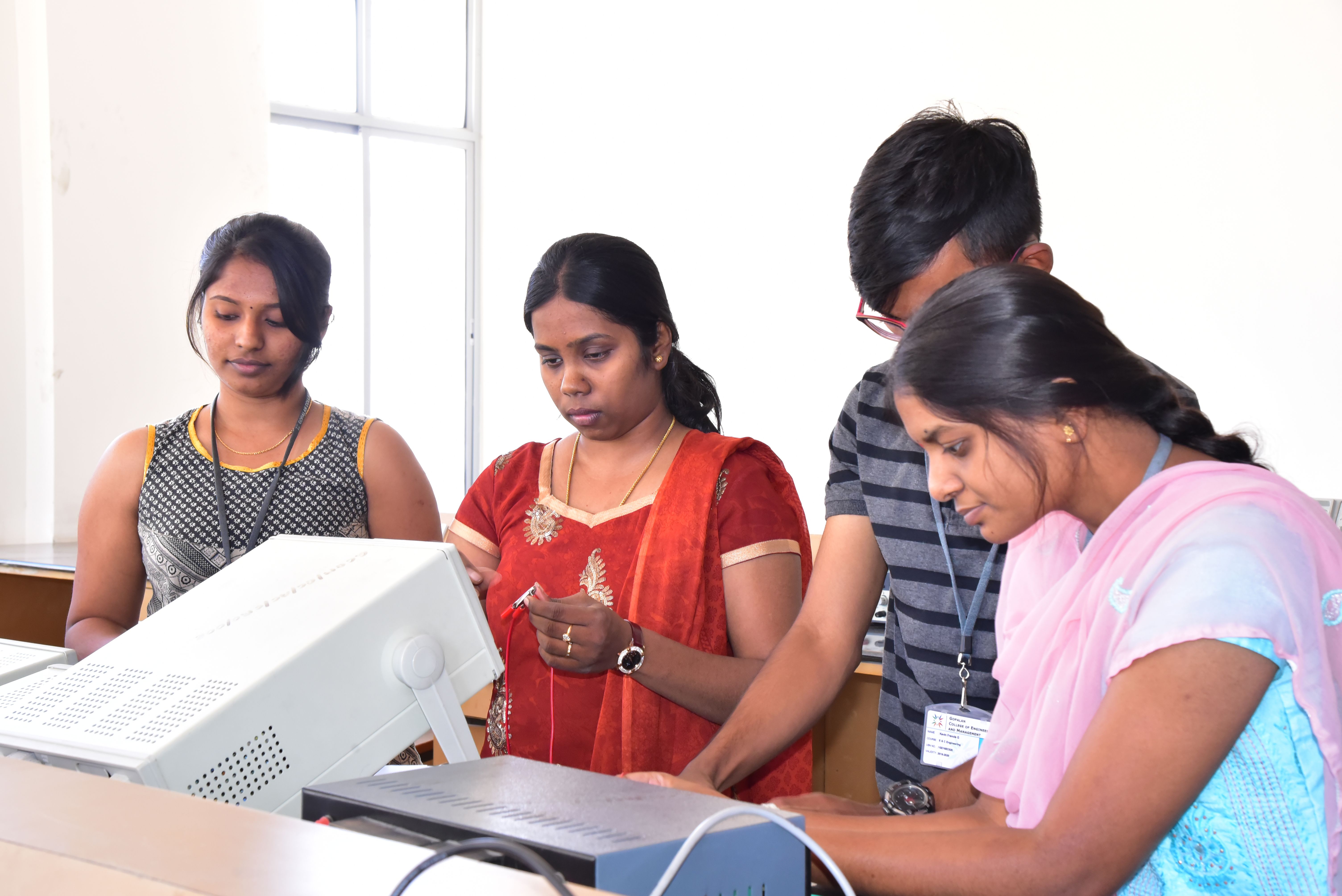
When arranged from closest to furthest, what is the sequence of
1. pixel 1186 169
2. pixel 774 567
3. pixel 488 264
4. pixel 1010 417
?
pixel 1010 417
pixel 774 567
pixel 1186 169
pixel 488 264

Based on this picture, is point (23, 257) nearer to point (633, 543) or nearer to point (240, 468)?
point (240, 468)

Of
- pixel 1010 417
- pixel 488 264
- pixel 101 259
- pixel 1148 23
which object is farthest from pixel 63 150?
pixel 1148 23

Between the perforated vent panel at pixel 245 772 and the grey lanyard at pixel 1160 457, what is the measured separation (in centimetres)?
73

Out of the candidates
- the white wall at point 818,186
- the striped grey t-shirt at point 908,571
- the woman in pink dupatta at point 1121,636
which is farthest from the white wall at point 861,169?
the woman in pink dupatta at point 1121,636

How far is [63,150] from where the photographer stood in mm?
3146

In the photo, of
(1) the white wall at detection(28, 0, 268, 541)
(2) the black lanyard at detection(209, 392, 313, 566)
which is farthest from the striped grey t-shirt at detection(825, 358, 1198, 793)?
(1) the white wall at detection(28, 0, 268, 541)

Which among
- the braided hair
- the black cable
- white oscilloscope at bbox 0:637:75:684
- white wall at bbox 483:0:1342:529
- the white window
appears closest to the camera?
the black cable

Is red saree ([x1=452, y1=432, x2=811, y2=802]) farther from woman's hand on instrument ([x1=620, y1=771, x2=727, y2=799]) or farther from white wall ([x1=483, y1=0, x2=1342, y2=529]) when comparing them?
white wall ([x1=483, y1=0, x2=1342, y2=529])

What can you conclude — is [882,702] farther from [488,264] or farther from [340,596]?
[488,264]

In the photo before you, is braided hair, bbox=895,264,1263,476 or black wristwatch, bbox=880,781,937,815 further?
black wristwatch, bbox=880,781,937,815

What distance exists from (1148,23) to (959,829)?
11.1 feet

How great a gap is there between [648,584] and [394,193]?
422 centimetres

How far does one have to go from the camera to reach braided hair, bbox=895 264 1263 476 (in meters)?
0.88

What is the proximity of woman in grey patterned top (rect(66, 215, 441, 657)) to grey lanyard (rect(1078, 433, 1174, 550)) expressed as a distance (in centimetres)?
111
